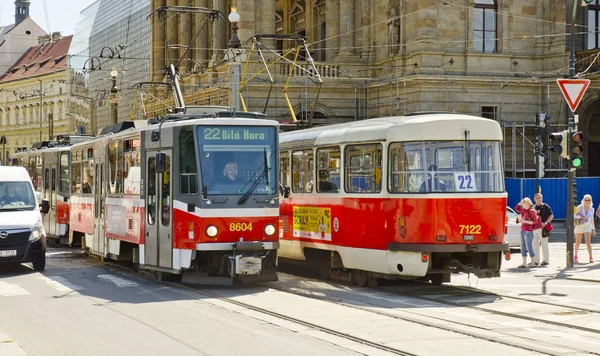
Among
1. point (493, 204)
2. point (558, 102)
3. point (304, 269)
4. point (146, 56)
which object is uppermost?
point (146, 56)

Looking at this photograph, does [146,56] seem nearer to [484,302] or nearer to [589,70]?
[589,70]

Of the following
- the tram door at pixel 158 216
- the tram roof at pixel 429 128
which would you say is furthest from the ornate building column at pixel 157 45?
the tram roof at pixel 429 128

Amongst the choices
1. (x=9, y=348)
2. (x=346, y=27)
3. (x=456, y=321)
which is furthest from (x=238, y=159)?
(x=346, y=27)

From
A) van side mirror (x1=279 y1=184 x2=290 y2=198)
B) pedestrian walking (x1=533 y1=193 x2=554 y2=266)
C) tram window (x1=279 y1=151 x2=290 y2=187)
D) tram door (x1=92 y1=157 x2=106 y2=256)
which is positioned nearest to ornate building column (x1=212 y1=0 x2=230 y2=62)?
tram door (x1=92 y1=157 x2=106 y2=256)

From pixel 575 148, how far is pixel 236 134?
8.35 m

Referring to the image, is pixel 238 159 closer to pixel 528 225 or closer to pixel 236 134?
pixel 236 134

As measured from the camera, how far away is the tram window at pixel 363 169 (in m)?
18.6

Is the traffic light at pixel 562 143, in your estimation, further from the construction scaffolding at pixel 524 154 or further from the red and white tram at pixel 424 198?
the construction scaffolding at pixel 524 154

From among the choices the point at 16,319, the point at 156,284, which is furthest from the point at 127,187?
the point at 16,319

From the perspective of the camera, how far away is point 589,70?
4247 cm

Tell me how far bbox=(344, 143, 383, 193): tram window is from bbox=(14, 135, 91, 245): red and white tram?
37.3 feet

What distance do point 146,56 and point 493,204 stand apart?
5855 cm

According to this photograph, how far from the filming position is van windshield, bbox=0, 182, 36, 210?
74.0 feet

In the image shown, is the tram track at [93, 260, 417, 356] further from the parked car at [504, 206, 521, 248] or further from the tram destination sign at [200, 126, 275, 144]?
the parked car at [504, 206, 521, 248]
